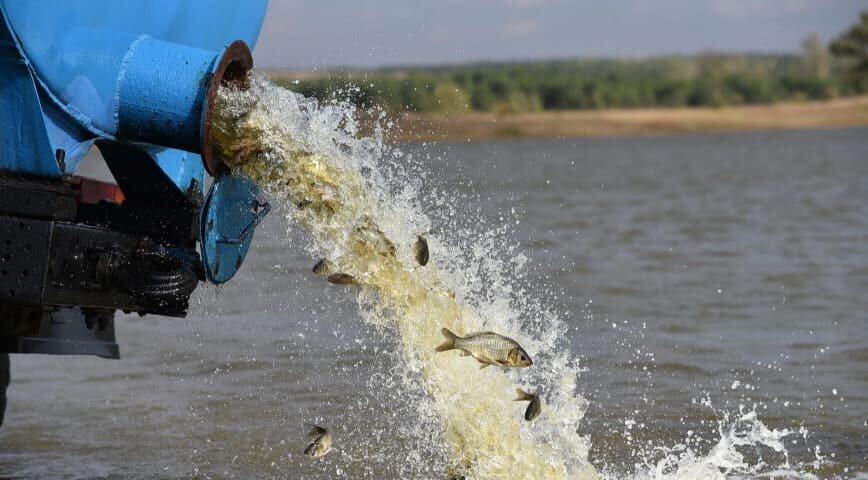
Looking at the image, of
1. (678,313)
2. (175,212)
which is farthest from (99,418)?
(678,313)

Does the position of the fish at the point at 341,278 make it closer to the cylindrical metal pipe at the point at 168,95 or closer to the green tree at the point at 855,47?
the cylindrical metal pipe at the point at 168,95

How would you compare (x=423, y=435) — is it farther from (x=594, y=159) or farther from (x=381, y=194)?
(x=594, y=159)

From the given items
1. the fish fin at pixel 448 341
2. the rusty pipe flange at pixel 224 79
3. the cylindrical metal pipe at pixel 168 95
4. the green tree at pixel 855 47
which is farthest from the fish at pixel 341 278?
the green tree at pixel 855 47

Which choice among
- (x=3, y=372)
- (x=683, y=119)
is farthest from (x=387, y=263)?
(x=683, y=119)

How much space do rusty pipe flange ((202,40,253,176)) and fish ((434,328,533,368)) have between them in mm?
1331

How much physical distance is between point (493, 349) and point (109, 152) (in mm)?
1934

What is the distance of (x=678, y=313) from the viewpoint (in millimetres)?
12047

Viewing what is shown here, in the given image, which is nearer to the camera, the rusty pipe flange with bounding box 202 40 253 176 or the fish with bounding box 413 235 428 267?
the rusty pipe flange with bounding box 202 40 253 176

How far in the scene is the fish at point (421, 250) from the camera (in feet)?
18.9

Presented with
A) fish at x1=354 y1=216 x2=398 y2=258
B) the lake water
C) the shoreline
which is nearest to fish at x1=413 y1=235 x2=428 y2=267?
fish at x1=354 y1=216 x2=398 y2=258

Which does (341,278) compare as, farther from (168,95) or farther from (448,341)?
(168,95)

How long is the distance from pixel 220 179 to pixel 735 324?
680 centimetres

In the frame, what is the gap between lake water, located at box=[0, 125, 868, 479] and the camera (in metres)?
7.73

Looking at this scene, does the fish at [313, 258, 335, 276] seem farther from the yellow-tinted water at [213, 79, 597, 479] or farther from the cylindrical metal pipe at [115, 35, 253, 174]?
the cylindrical metal pipe at [115, 35, 253, 174]
